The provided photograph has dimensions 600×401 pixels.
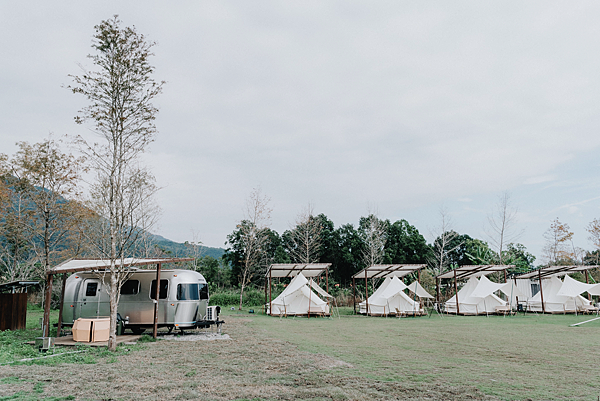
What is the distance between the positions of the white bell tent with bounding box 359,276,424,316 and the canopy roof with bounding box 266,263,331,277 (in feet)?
10.9

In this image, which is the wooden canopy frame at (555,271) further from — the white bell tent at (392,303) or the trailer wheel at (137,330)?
the trailer wheel at (137,330)

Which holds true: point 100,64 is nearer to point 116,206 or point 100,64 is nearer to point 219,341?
point 116,206

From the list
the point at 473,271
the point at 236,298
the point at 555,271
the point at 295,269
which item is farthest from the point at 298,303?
the point at 555,271

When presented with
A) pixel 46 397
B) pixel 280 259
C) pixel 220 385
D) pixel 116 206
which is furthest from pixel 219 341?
pixel 280 259

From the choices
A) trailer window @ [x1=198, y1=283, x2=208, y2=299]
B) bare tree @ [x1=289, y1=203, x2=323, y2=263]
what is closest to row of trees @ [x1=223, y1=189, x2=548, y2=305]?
bare tree @ [x1=289, y1=203, x2=323, y2=263]

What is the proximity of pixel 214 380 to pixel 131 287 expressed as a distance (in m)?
7.75

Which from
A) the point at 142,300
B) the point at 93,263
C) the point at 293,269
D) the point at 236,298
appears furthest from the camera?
Answer: the point at 236,298

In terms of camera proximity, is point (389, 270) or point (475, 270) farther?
point (389, 270)

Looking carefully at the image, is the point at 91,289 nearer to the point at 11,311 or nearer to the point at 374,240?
the point at 11,311

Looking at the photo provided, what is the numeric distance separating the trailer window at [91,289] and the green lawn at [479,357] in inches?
226

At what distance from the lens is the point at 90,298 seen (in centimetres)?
1316

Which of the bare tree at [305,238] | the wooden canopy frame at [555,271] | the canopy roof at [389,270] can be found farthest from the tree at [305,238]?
the wooden canopy frame at [555,271]

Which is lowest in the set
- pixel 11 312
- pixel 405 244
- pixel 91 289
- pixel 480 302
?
pixel 480 302

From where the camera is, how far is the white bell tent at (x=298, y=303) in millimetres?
21797
